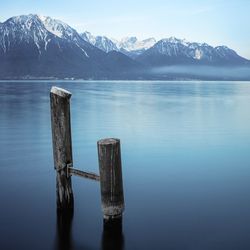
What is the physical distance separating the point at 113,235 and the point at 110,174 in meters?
1.77

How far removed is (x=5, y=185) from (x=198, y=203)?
22.0 ft

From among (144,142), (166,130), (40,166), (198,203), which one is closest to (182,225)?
(198,203)

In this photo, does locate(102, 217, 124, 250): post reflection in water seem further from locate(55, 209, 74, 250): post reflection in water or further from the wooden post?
the wooden post

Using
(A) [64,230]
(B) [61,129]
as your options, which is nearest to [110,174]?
(B) [61,129]

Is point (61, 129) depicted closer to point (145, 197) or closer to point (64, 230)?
point (64, 230)

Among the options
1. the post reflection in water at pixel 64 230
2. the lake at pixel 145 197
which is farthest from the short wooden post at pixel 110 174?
the post reflection in water at pixel 64 230

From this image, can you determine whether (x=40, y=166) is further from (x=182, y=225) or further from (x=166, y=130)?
(x=166, y=130)

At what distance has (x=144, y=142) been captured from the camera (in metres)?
23.6

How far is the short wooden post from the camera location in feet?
27.0

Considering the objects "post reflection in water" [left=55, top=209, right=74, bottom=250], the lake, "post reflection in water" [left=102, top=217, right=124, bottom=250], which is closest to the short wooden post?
"post reflection in water" [left=102, top=217, right=124, bottom=250]

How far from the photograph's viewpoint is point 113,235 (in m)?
9.17

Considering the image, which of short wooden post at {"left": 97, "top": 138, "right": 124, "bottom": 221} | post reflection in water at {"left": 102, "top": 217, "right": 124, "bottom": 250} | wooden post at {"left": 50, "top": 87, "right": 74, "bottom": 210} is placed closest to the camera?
short wooden post at {"left": 97, "top": 138, "right": 124, "bottom": 221}

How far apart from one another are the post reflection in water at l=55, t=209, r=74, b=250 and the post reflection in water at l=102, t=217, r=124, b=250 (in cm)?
80

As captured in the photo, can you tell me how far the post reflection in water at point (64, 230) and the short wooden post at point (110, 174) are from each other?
1.25 m
